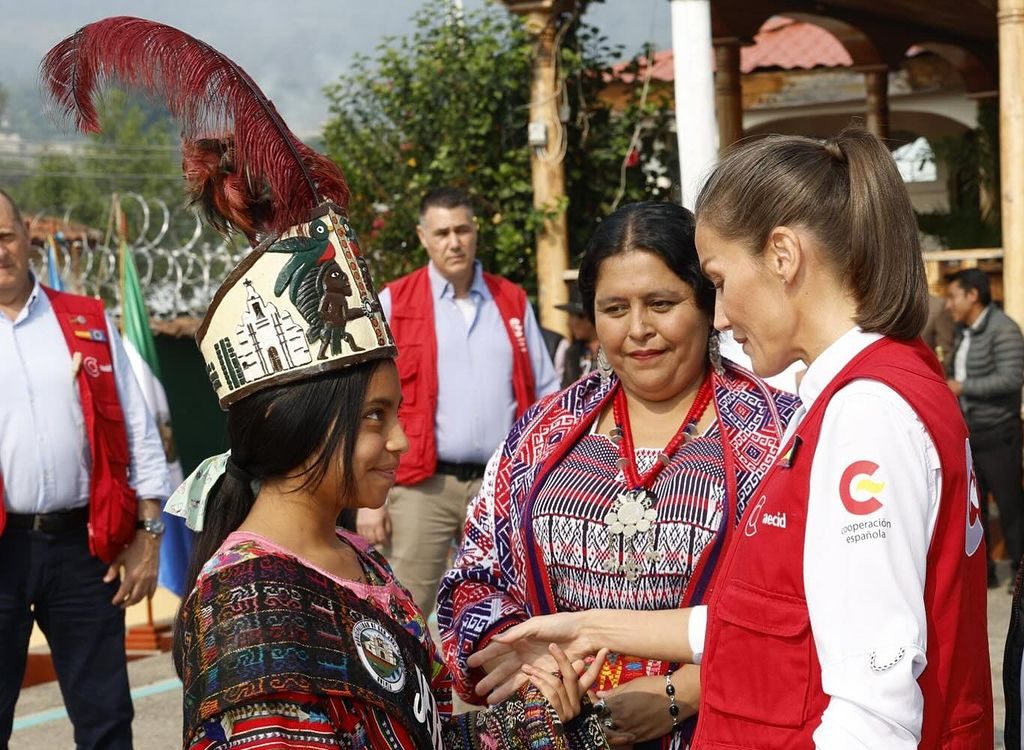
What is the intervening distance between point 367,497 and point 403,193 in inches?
354

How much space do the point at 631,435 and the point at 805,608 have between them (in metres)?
1.14

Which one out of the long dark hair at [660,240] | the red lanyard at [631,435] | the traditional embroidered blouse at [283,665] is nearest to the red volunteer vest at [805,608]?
the traditional embroidered blouse at [283,665]

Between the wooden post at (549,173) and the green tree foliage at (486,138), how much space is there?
10 centimetres

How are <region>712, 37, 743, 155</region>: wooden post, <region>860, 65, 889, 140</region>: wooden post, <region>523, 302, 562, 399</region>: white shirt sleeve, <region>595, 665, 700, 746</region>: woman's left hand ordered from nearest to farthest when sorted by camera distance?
<region>595, 665, 700, 746</region>: woman's left hand → <region>523, 302, 562, 399</region>: white shirt sleeve → <region>712, 37, 743, 155</region>: wooden post → <region>860, 65, 889, 140</region>: wooden post

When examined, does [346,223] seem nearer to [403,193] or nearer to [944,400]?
[944,400]

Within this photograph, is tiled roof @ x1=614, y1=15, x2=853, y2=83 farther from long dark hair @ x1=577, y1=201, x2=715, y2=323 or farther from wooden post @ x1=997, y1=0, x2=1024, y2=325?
long dark hair @ x1=577, y1=201, x2=715, y2=323

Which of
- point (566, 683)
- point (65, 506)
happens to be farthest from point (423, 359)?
point (566, 683)

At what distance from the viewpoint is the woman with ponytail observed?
170 cm

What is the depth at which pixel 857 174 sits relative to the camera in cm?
193

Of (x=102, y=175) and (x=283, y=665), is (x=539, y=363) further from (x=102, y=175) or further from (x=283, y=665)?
(x=102, y=175)

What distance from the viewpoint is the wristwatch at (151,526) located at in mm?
4715

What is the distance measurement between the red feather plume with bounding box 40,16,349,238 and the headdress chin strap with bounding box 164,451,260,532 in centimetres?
39

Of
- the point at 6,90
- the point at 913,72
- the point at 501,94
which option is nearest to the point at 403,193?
the point at 501,94

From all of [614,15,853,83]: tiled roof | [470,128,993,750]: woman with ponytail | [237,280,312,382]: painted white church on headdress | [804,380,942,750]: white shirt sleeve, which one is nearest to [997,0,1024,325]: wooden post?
[470,128,993,750]: woman with ponytail
